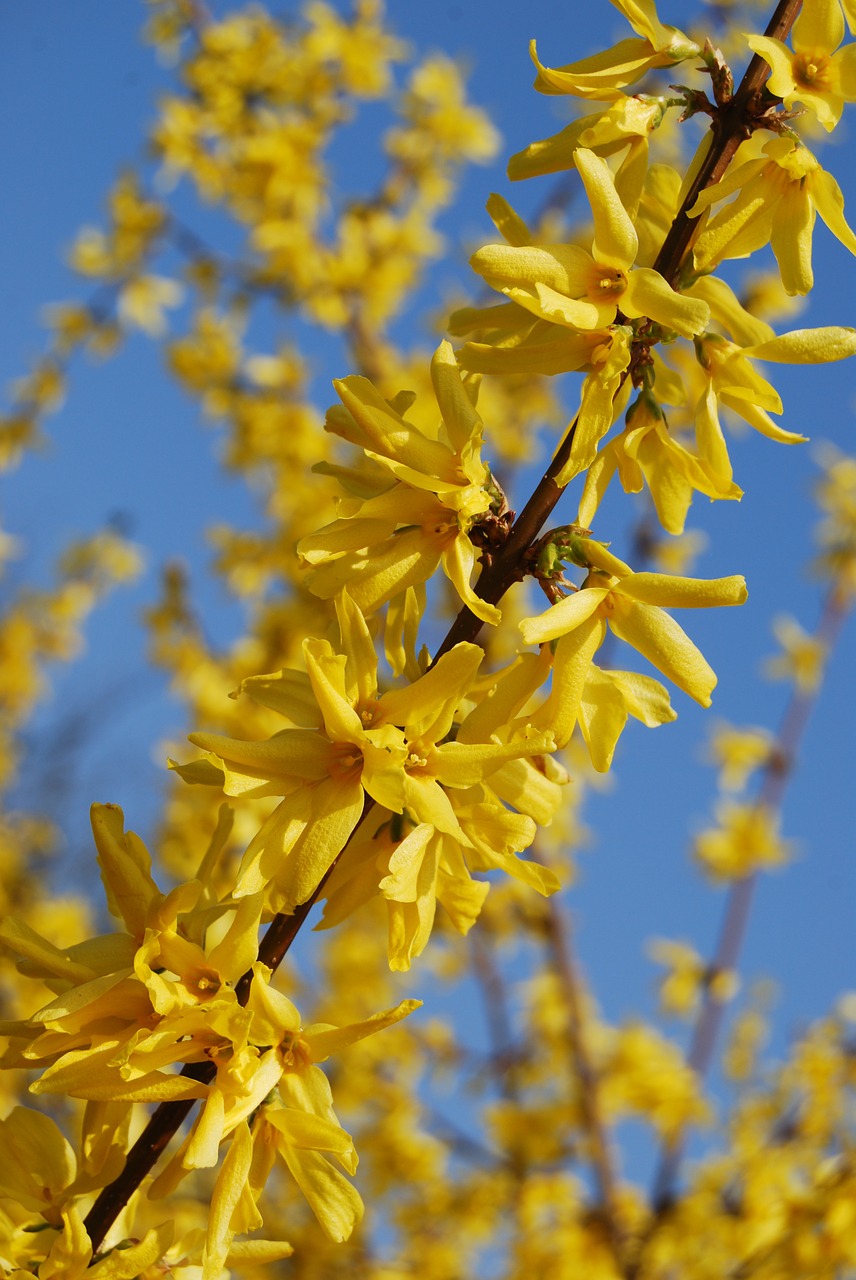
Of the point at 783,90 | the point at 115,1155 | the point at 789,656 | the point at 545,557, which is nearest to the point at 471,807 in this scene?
the point at 545,557

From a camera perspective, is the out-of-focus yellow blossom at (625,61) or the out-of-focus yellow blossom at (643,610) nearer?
the out-of-focus yellow blossom at (643,610)

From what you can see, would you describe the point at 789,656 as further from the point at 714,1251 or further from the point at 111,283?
the point at 111,283

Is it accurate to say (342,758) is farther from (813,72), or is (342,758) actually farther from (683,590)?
(813,72)

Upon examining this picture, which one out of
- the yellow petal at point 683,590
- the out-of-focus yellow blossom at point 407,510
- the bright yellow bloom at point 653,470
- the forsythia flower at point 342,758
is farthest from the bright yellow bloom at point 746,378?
the forsythia flower at point 342,758

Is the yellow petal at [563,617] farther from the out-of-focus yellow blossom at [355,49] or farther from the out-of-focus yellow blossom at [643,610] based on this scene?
the out-of-focus yellow blossom at [355,49]

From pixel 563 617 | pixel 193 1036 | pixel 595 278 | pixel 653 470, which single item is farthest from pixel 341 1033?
pixel 595 278
